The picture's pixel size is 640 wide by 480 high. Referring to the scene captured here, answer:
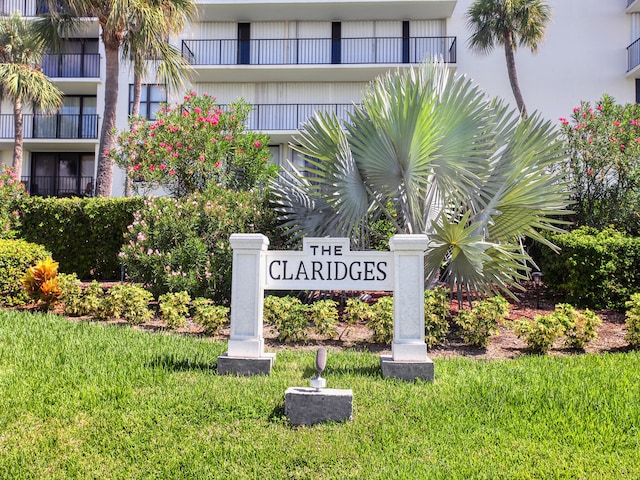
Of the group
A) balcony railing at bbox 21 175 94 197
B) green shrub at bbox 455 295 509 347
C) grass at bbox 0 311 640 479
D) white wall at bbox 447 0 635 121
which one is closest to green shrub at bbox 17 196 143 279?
grass at bbox 0 311 640 479

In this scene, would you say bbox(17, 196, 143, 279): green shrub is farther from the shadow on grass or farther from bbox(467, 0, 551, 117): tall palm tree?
bbox(467, 0, 551, 117): tall palm tree

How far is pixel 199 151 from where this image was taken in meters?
10.1

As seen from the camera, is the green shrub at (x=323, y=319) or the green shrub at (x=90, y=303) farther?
the green shrub at (x=90, y=303)

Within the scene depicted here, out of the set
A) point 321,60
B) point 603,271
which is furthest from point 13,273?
point 321,60

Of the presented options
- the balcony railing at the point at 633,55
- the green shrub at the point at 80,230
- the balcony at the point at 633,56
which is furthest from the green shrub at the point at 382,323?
the balcony railing at the point at 633,55

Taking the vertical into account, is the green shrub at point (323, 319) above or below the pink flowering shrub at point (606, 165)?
below

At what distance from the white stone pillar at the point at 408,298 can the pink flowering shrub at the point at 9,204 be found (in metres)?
9.34

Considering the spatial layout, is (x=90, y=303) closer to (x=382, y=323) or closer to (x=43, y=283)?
(x=43, y=283)

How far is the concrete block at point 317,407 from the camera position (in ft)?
12.8

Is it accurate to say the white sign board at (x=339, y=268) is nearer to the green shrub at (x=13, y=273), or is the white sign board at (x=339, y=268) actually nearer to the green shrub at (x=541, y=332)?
the green shrub at (x=541, y=332)

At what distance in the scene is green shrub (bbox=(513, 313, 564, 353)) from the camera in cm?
607

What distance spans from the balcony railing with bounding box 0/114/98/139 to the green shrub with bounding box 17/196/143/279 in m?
12.2

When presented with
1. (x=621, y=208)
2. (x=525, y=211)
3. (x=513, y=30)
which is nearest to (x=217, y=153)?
(x=525, y=211)

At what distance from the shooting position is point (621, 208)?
11586 mm
